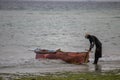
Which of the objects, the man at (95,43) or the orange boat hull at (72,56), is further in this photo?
the orange boat hull at (72,56)

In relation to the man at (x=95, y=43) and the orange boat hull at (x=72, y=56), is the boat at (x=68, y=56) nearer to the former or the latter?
the orange boat hull at (x=72, y=56)

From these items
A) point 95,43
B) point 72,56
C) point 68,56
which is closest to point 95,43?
point 95,43

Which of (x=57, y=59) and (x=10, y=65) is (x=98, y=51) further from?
(x=10, y=65)

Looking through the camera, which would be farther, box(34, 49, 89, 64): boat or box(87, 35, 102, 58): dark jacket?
box(34, 49, 89, 64): boat

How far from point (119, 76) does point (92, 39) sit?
605 centimetres

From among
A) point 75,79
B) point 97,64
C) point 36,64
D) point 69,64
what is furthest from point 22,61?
point 75,79

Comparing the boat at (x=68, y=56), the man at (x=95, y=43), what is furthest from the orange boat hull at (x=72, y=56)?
the man at (x=95, y=43)

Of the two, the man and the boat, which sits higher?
the man

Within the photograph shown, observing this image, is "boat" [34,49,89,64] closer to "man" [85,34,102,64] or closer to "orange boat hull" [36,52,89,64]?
"orange boat hull" [36,52,89,64]

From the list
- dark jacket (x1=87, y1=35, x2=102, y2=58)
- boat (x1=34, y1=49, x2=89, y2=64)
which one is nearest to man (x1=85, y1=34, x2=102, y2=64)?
dark jacket (x1=87, y1=35, x2=102, y2=58)

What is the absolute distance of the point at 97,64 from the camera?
22.1 m

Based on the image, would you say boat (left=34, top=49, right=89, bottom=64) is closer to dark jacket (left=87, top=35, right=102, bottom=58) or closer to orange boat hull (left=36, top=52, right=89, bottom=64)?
orange boat hull (left=36, top=52, right=89, bottom=64)

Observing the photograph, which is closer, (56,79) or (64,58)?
(56,79)

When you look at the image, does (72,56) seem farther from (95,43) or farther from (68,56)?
(95,43)
